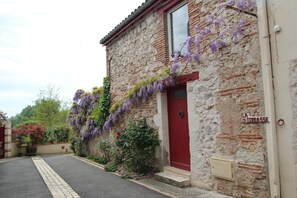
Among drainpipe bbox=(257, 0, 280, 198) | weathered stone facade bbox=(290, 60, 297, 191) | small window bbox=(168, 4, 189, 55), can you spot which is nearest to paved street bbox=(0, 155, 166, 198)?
drainpipe bbox=(257, 0, 280, 198)

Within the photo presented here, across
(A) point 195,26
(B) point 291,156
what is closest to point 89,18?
(A) point 195,26

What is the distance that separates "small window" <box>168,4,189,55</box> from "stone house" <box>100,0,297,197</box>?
26 millimetres

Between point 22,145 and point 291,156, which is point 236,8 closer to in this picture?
point 291,156

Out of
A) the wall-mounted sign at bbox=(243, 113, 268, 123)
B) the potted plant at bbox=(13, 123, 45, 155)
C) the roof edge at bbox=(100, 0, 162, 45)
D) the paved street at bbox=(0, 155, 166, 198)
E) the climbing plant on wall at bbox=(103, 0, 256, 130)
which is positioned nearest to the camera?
the wall-mounted sign at bbox=(243, 113, 268, 123)

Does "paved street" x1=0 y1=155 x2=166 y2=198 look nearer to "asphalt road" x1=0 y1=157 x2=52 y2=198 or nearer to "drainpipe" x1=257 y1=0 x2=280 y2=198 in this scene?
"asphalt road" x1=0 y1=157 x2=52 y2=198

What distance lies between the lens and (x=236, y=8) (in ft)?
15.2

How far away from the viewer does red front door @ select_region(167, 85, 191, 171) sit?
6.50 m

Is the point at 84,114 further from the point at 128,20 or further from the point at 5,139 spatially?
the point at 128,20

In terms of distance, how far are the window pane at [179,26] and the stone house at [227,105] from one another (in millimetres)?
26

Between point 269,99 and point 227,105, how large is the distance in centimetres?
95

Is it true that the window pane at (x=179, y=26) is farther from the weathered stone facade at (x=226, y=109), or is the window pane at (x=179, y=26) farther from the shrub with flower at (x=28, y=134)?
the shrub with flower at (x=28, y=134)

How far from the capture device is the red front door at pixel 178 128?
6500 millimetres

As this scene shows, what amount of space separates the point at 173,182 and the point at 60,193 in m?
2.52

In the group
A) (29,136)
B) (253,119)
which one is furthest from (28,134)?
(253,119)
